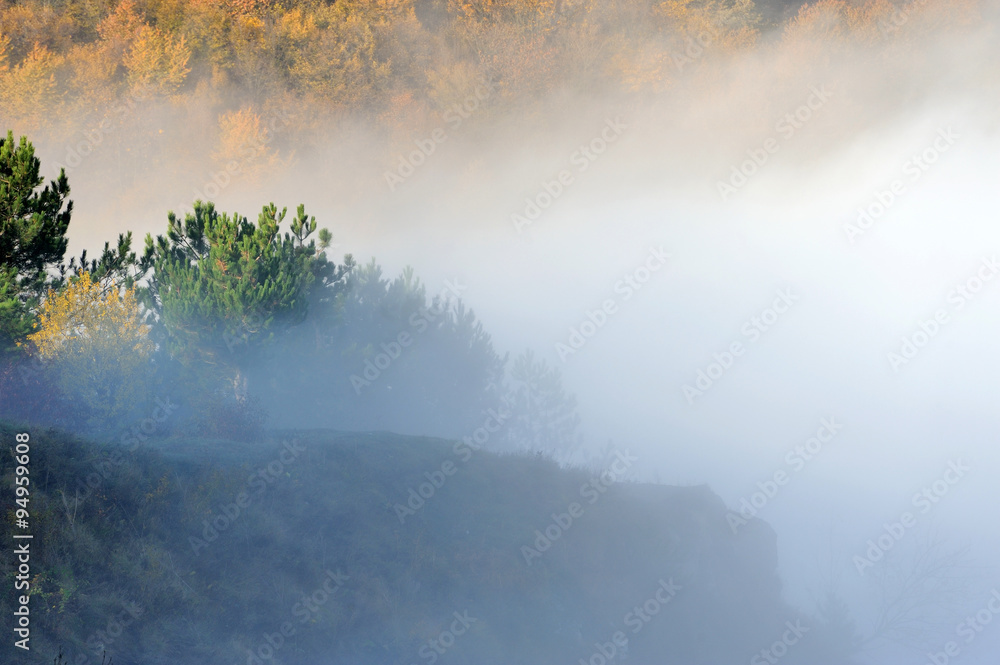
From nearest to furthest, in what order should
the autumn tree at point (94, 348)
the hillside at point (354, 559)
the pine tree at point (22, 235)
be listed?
the hillside at point (354, 559)
the pine tree at point (22, 235)
the autumn tree at point (94, 348)

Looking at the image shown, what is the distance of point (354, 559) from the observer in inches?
844

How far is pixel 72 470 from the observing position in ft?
57.6

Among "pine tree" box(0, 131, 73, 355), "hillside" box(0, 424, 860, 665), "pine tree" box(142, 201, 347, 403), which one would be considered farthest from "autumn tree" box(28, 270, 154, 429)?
"pine tree" box(142, 201, 347, 403)

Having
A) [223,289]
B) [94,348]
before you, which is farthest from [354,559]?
[223,289]

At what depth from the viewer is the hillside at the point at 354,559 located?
1583 centimetres

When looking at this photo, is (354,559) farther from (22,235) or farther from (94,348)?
(22,235)

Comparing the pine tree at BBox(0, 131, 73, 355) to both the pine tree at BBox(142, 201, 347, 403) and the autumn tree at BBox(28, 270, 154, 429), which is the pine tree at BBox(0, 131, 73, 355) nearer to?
the autumn tree at BBox(28, 270, 154, 429)

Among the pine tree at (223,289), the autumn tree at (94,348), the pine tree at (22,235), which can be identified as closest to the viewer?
the pine tree at (22,235)

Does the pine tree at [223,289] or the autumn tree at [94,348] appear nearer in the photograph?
the autumn tree at [94,348]

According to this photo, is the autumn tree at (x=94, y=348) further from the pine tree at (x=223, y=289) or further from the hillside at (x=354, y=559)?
the pine tree at (x=223, y=289)

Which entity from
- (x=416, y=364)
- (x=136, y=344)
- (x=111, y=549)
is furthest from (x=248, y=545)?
(x=416, y=364)

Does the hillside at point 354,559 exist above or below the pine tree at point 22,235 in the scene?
below

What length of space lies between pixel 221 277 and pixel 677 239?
88.4 m

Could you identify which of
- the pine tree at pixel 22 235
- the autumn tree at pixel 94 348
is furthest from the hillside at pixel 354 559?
the pine tree at pixel 22 235
